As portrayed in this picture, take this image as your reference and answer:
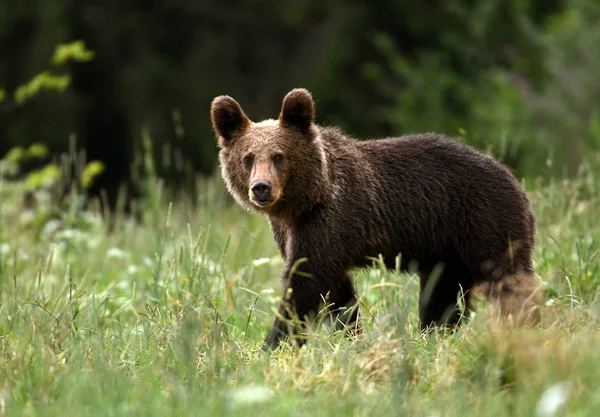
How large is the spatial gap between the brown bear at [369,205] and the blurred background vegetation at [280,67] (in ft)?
33.1

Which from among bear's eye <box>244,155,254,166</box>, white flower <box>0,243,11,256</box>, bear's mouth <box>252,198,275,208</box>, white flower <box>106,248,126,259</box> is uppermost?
bear's eye <box>244,155,254,166</box>

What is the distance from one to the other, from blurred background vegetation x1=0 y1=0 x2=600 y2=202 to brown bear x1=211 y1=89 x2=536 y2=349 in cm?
1010

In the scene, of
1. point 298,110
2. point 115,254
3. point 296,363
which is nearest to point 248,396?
point 296,363

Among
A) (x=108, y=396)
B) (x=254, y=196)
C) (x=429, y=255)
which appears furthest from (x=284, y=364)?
(x=429, y=255)

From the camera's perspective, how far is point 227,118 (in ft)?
18.9

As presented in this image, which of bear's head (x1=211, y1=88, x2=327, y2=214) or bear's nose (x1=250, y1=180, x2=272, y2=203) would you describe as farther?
bear's head (x1=211, y1=88, x2=327, y2=214)

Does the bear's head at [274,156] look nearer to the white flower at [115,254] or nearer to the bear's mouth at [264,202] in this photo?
the bear's mouth at [264,202]

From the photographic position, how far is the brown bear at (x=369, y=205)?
539 centimetres

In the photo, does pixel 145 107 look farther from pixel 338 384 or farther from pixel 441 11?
pixel 338 384

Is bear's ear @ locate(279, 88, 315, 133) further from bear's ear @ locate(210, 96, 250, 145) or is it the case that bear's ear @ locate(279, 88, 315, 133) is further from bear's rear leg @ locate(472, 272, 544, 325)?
bear's rear leg @ locate(472, 272, 544, 325)

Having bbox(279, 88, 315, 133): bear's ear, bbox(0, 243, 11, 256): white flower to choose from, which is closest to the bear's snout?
bbox(279, 88, 315, 133): bear's ear

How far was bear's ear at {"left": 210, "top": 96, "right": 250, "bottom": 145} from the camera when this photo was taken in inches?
225

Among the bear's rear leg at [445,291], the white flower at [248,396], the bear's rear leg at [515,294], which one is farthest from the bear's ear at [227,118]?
the white flower at [248,396]

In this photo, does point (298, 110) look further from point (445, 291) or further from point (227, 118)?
point (445, 291)
